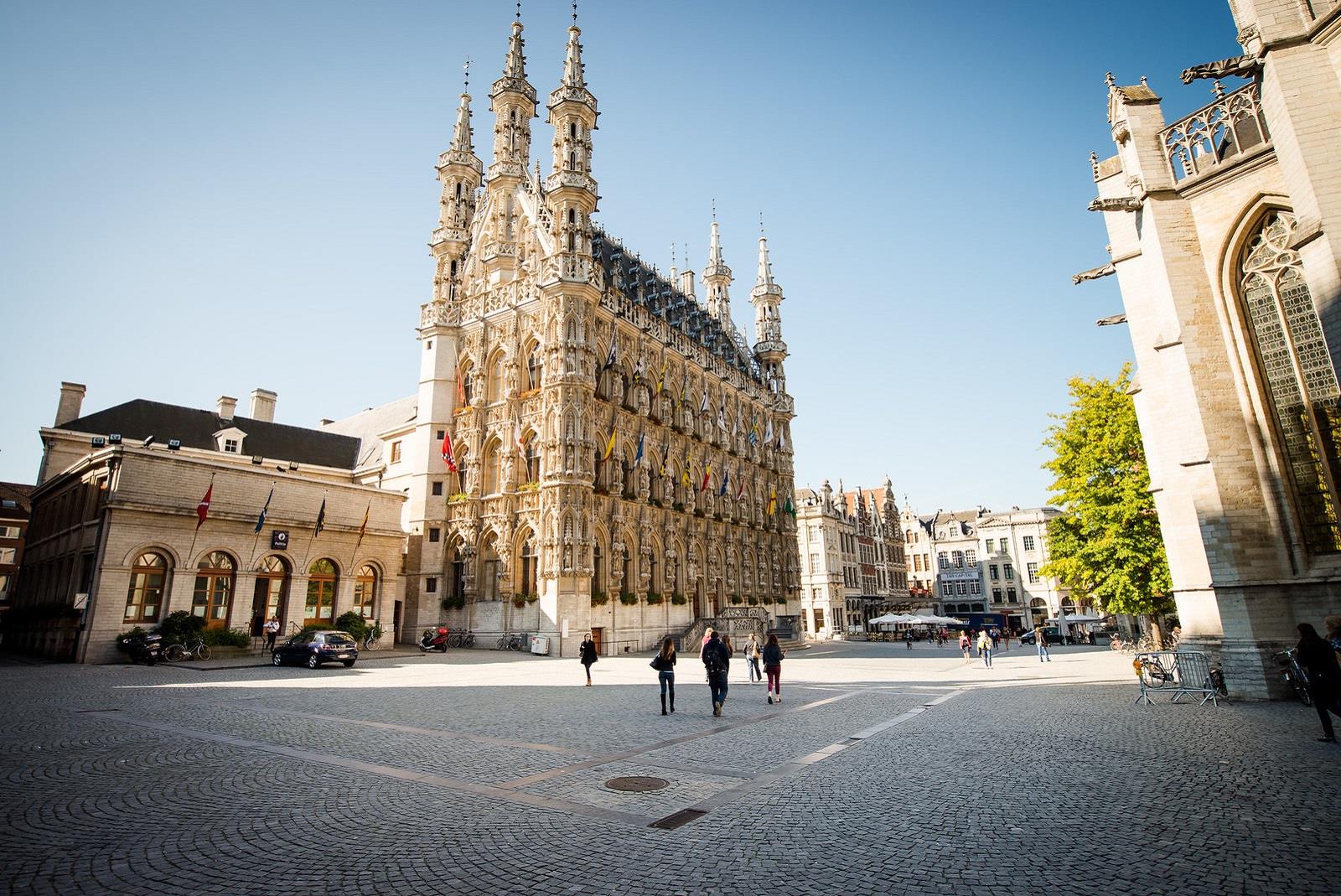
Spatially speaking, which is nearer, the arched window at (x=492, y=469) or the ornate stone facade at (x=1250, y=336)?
the ornate stone facade at (x=1250, y=336)

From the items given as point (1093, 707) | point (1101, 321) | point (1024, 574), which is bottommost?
point (1093, 707)

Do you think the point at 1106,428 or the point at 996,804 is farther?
the point at 1106,428

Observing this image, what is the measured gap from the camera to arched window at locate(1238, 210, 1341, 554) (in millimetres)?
13422

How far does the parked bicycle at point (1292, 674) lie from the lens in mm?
12375

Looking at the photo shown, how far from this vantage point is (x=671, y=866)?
18.1 feet

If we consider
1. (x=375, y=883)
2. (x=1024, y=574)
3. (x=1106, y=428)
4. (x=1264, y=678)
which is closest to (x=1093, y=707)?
(x=1264, y=678)

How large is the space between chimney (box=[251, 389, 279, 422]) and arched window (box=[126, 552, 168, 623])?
80.6 feet

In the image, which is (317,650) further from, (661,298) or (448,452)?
(661,298)

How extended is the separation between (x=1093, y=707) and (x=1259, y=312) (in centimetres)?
951

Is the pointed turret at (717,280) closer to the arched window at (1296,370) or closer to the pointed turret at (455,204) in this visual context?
the pointed turret at (455,204)

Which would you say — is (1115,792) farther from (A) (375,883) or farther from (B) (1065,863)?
(A) (375,883)

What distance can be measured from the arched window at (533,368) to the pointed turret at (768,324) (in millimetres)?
29444

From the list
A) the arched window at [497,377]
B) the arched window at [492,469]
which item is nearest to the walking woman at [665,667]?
the arched window at [492,469]

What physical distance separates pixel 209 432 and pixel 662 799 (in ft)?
155
